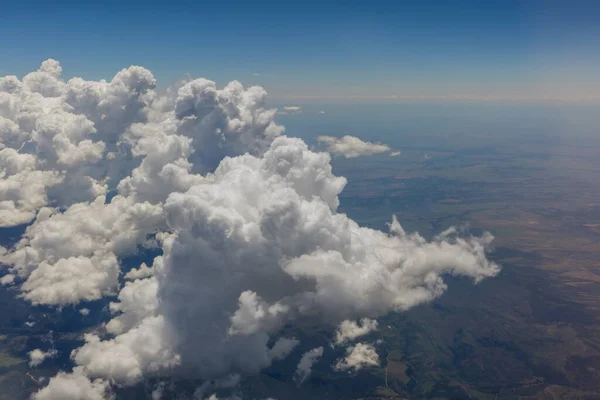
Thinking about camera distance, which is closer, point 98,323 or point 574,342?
point 574,342

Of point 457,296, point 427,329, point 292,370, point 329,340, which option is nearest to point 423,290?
point 457,296

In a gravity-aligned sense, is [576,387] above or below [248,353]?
below

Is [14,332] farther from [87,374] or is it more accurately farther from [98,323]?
[87,374]

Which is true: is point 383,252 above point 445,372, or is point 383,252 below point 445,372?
above

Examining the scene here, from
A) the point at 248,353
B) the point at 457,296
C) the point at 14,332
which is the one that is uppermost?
the point at 248,353

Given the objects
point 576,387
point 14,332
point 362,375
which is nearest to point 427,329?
point 362,375

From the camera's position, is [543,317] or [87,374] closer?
[87,374]

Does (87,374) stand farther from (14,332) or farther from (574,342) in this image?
(574,342)

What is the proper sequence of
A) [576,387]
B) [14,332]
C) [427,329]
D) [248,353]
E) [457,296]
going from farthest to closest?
[457,296] < [14,332] < [427,329] < [576,387] < [248,353]

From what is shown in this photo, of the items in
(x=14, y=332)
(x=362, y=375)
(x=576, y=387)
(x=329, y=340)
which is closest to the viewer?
(x=576, y=387)
